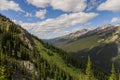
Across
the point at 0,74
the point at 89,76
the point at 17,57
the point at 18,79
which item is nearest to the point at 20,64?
the point at 17,57

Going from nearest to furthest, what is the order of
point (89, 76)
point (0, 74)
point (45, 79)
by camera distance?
point (0, 74) < point (89, 76) < point (45, 79)

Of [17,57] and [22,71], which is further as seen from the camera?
[17,57]

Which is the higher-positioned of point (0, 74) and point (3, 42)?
point (3, 42)

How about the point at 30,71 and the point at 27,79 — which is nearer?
the point at 27,79

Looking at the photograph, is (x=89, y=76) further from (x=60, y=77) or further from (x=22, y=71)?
(x=60, y=77)

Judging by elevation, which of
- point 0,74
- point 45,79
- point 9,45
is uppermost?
point 9,45

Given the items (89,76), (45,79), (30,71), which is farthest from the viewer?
(30,71)

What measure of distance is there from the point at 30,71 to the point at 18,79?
4357 cm

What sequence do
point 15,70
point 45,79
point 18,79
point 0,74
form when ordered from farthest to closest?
point 45,79 < point 15,70 < point 18,79 < point 0,74

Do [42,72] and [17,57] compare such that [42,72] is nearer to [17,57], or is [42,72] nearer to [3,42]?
[17,57]

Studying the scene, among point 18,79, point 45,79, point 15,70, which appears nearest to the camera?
point 18,79

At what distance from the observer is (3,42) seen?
198m

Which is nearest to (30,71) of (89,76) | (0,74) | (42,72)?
(42,72)

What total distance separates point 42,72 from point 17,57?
84.7 ft
